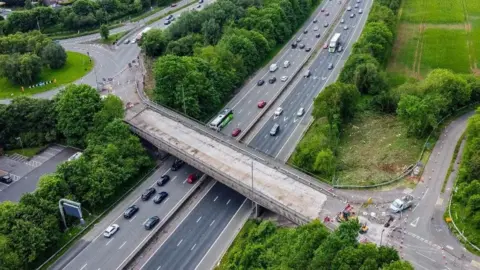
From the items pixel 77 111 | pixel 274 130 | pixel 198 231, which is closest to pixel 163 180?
pixel 198 231

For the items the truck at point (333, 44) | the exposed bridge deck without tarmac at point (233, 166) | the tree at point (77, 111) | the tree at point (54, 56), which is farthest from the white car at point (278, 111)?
the tree at point (54, 56)

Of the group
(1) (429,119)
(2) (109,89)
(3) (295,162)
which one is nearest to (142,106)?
(2) (109,89)

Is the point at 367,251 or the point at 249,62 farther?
the point at 249,62

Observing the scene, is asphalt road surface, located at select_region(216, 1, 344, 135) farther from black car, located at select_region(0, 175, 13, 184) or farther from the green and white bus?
black car, located at select_region(0, 175, 13, 184)

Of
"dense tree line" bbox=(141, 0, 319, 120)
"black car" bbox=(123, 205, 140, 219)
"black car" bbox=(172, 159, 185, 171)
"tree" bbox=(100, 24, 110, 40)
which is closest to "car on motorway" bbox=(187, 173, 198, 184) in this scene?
"black car" bbox=(172, 159, 185, 171)

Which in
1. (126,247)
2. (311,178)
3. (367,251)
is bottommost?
(126,247)

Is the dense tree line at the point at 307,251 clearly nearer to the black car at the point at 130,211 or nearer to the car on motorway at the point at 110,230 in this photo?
the black car at the point at 130,211

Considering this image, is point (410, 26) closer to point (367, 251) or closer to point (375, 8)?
point (375, 8)
